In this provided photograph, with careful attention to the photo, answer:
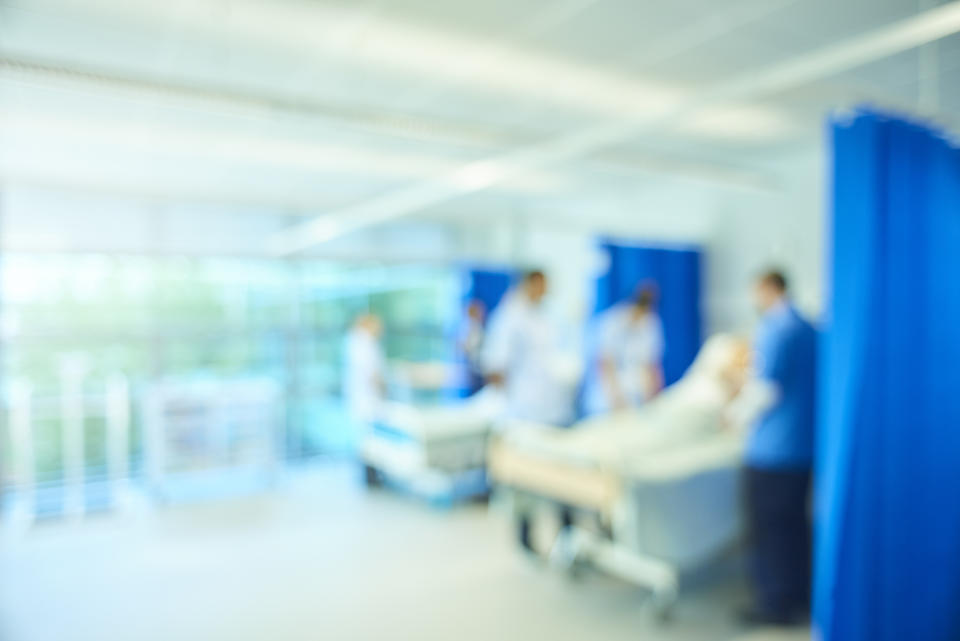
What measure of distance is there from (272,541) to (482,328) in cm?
264

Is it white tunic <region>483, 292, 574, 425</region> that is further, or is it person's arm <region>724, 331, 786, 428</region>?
white tunic <region>483, 292, 574, 425</region>

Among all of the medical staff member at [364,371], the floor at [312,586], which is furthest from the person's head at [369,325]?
the floor at [312,586]

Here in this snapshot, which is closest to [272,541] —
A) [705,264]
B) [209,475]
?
[209,475]

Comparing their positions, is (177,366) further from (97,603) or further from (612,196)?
(612,196)

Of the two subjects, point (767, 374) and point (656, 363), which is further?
point (656, 363)

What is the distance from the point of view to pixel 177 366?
5.54m

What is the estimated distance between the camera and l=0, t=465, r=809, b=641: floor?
2904 mm

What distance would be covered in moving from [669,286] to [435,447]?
2414 mm

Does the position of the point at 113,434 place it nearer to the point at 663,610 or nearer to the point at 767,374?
the point at 663,610

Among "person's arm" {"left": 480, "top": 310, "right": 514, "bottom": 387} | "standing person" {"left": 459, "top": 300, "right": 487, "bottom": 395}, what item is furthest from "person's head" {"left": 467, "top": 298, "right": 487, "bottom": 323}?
"person's arm" {"left": 480, "top": 310, "right": 514, "bottom": 387}

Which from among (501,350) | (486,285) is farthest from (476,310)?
(501,350)

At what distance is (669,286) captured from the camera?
532cm

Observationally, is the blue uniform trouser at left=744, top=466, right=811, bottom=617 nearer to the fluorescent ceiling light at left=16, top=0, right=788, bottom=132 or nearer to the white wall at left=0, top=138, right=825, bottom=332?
the fluorescent ceiling light at left=16, top=0, right=788, bottom=132

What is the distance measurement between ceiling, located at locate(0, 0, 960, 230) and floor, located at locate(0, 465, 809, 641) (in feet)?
7.27
